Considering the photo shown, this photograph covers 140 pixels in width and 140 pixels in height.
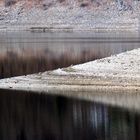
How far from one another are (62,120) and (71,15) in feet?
324

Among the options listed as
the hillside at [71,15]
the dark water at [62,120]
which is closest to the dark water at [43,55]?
A: the dark water at [62,120]

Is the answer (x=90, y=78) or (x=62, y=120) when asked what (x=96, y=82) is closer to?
(x=90, y=78)

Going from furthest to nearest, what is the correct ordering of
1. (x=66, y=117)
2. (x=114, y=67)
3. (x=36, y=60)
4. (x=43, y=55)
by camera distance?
1. (x=43, y=55)
2. (x=36, y=60)
3. (x=114, y=67)
4. (x=66, y=117)

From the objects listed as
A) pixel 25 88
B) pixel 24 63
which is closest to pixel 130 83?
pixel 25 88

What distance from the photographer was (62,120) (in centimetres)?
2895

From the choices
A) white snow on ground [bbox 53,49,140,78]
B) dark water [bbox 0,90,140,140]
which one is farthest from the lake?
white snow on ground [bbox 53,49,140,78]

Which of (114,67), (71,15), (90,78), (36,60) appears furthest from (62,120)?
(71,15)

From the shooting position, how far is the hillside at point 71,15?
401ft

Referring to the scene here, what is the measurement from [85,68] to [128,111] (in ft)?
41.5

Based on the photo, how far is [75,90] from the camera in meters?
37.1

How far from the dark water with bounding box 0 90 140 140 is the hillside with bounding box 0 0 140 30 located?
8487 centimetres

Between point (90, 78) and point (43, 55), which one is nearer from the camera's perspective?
point (90, 78)

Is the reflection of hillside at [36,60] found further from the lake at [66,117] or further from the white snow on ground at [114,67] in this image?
the lake at [66,117]

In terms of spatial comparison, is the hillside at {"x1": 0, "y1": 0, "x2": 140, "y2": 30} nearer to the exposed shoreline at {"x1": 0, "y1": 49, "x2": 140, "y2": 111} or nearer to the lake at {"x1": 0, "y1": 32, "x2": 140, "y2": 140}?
the exposed shoreline at {"x1": 0, "y1": 49, "x2": 140, "y2": 111}
